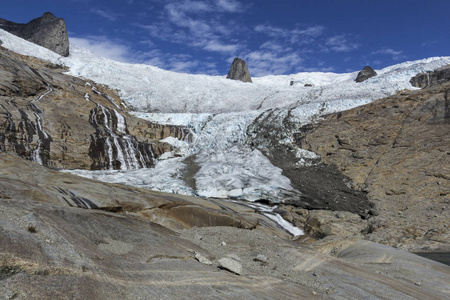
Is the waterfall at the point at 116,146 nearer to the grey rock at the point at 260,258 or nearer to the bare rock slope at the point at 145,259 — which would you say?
the bare rock slope at the point at 145,259

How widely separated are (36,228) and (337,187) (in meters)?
21.3

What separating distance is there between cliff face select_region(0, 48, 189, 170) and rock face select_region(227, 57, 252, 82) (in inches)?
1882

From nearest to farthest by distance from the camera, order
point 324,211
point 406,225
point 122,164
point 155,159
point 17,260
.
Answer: point 17,260
point 406,225
point 324,211
point 122,164
point 155,159

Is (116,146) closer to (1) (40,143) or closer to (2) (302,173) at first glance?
(1) (40,143)

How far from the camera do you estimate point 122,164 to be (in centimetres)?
2538

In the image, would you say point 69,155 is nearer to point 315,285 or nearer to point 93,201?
point 93,201

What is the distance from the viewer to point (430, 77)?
40.5 m

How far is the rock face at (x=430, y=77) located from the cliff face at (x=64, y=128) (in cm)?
2924

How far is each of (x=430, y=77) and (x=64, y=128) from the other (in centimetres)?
4130

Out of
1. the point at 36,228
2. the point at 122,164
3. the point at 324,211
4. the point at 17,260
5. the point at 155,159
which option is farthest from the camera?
the point at 155,159

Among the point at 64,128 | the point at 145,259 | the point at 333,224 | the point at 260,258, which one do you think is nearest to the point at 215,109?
the point at 64,128

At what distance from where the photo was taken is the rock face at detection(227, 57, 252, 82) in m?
78.1

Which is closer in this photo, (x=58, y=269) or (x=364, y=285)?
(x=58, y=269)

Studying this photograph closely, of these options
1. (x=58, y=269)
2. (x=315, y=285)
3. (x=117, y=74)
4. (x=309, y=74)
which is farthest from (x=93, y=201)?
(x=309, y=74)
